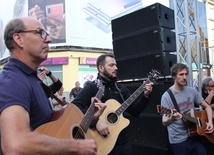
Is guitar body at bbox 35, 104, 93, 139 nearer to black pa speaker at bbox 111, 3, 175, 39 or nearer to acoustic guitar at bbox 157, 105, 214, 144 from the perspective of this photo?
acoustic guitar at bbox 157, 105, 214, 144

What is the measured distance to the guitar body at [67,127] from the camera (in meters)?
1.39

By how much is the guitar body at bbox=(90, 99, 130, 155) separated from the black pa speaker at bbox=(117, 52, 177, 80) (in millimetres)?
1364

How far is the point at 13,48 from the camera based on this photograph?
4.69ft

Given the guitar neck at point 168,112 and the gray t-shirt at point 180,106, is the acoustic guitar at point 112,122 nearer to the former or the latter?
the guitar neck at point 168,112

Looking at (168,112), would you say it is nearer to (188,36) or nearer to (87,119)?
(87,119)

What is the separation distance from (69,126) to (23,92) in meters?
0.45

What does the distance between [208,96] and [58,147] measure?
11.5 feet

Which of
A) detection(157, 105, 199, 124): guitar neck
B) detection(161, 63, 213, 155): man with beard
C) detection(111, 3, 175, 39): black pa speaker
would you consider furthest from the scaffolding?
detection(157, 105, 199, 124): guitar neck

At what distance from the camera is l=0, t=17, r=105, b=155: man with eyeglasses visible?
1.09 meters

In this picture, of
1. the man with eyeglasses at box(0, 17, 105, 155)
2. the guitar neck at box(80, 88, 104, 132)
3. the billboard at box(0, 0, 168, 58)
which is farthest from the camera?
the billboard at box(0, 0, 168, 58)

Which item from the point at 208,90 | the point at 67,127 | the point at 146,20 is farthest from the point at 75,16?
the point at 67,127

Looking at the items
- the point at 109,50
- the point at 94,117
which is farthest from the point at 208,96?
the point at 109,50

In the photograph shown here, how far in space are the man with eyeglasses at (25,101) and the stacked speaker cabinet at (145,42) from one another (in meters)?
2.71

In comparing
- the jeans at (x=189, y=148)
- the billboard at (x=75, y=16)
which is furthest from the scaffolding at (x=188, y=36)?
the billboard at (x=75, y=16)
